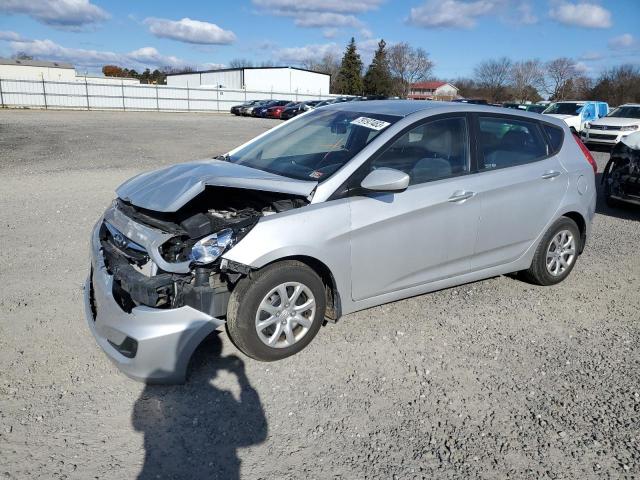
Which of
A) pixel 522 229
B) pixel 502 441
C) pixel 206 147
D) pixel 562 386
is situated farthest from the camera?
pixel 206 147

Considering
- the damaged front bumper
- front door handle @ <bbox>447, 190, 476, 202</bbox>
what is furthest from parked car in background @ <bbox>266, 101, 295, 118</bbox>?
the damaged front bumper

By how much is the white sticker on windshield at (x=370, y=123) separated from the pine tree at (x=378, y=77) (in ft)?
238

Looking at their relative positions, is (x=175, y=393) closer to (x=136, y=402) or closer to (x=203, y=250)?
(x=136, y=402)

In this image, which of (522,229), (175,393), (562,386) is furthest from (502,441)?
(522,229)

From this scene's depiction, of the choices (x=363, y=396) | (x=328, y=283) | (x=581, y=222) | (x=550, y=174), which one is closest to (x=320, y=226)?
(x=328, y=283)

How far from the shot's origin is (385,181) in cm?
356

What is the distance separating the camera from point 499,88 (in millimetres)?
72500

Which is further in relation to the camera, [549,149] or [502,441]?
[549,149]

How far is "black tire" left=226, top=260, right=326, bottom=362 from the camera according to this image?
330 centimetres

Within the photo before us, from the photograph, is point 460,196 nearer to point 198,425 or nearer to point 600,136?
point 198,425

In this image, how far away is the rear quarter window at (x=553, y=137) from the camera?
16.5 feet

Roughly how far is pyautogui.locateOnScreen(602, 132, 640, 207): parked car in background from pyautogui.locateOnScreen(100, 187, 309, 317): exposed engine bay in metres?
6.85

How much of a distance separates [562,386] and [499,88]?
76309 millimetres

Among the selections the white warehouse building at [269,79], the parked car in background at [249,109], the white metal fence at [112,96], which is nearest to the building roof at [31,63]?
the white warehouse building at [269,79]
